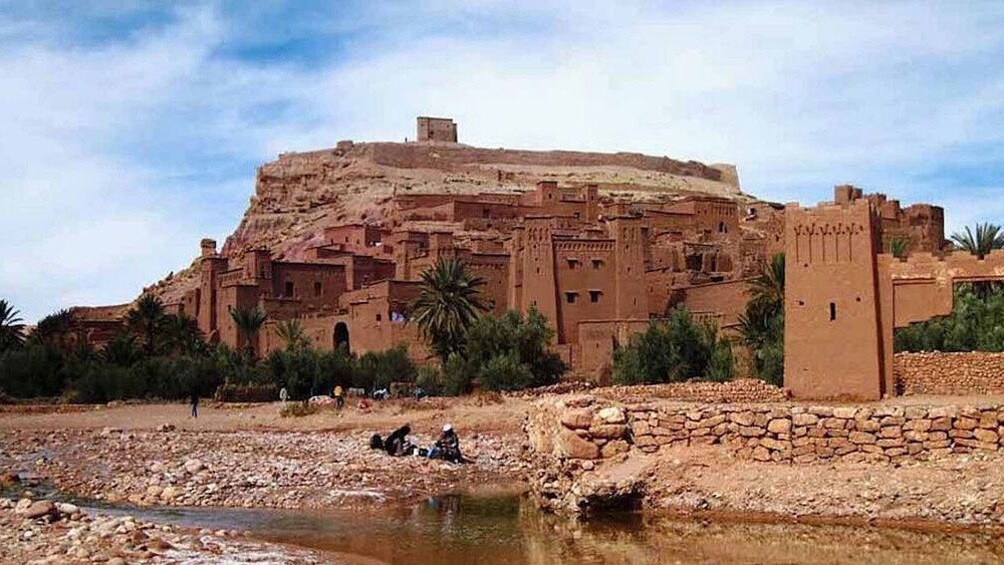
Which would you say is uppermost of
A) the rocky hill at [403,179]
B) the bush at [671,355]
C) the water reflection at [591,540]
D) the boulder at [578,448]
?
the rocky hill at [403,179]

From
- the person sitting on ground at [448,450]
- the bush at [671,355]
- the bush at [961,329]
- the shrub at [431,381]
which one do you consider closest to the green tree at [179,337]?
the shrub at [431,381]

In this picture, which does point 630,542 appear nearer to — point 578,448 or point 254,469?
point 578,448

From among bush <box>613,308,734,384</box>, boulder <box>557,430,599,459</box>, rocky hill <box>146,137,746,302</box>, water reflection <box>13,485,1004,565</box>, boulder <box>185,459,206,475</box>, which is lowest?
water reflection <box>13,485,1004,565</box>

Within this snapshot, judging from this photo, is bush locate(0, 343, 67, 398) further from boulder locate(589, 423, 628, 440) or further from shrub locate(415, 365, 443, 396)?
boulder locate(589, 423, 628, 440)

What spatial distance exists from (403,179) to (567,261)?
123ft

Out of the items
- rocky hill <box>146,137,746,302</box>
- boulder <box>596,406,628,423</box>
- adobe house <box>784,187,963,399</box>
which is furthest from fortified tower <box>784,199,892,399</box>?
rocky hill <box>146,137,746,302</box>

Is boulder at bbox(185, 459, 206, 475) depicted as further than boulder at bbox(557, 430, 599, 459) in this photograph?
Yes

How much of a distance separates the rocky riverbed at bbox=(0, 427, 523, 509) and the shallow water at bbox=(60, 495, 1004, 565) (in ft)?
6.63

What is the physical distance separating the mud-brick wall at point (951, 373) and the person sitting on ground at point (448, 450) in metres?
8.78

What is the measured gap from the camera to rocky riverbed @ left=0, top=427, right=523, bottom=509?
18469 millimetres

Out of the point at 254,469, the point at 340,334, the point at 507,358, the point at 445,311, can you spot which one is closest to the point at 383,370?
the point at 445,311

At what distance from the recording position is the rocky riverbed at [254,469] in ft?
60.6

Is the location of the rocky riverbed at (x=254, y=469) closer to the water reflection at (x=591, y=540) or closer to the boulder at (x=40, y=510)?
the water reflection at (x=591, y=540)

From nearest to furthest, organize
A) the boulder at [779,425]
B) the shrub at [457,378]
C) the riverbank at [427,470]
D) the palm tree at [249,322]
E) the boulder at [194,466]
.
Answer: the riverbank at [427,470] < the boulder at [779,425] < the boulder at [194,466] < the shrub at [457,378] < the palm tree at [249,322]
